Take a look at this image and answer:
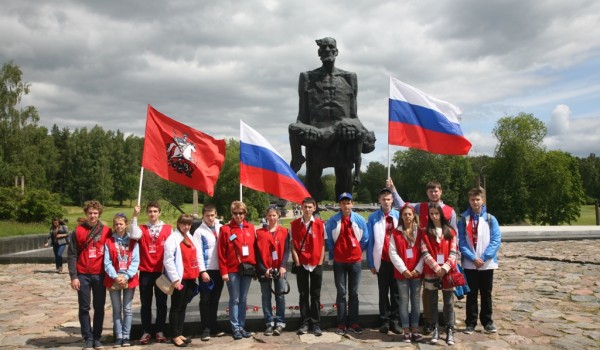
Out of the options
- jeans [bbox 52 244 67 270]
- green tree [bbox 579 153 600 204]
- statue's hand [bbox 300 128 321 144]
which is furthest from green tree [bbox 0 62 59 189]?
green tree [bbox 579 153 600 204]

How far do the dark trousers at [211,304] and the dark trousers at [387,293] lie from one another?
1999mm

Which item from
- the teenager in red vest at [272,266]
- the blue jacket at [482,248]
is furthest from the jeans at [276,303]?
the blue jacket at [482,248]

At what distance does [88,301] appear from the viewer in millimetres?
5164

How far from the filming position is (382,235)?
559cm

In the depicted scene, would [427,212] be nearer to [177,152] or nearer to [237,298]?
[237,298]

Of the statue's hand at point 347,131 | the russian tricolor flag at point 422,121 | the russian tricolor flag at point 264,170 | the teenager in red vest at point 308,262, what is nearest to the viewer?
the teenager in red vest at point 308,262

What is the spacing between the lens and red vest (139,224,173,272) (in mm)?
5297

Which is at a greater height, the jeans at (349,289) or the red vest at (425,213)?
the red vest at (425,213)

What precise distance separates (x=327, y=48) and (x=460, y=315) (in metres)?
5.23

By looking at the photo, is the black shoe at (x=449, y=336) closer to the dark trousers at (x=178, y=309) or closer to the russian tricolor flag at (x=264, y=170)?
the russian tricolor flag at (x=264, y=170)

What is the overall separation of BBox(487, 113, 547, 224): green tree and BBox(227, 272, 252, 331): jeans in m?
43.4

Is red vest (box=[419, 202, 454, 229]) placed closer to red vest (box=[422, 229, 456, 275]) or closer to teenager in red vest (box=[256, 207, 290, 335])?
red vest (box=[422, 229, 456, 275])

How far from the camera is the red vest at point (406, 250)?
525 centimetres

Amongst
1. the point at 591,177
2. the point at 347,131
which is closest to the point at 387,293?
the point at 347,131
